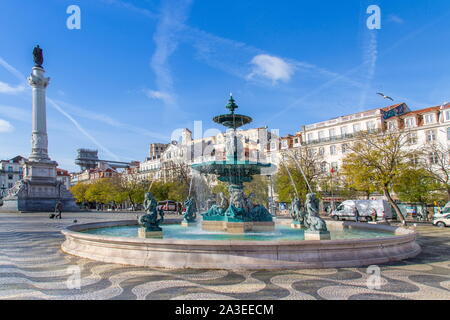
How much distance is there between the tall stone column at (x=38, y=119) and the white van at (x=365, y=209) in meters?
42.7

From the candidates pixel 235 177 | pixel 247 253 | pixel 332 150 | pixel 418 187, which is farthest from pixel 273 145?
pixel 247 253

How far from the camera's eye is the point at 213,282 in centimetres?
684

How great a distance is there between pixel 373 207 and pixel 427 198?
6.44 m

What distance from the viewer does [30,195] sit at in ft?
151

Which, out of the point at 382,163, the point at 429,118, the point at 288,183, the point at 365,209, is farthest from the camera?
the point at 429,118

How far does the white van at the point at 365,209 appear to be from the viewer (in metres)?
31.5

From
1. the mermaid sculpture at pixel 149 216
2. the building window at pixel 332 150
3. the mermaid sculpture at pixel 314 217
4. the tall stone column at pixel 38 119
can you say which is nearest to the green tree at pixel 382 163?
the mermaid sculpture at pixel 314 217

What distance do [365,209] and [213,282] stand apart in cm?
2933

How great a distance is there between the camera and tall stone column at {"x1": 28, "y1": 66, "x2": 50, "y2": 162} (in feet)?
159

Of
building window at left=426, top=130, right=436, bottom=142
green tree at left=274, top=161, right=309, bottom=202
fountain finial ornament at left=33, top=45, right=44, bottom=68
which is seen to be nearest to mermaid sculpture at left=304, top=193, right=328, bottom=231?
green tree at left=274, top=161, right=309, bottom=202

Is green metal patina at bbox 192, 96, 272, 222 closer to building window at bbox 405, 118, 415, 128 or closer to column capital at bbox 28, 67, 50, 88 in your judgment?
building window at bbox 405, 118, 415, 128

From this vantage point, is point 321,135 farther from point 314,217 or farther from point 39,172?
point 314,217

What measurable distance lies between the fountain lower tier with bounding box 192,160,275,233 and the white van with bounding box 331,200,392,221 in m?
20.4
